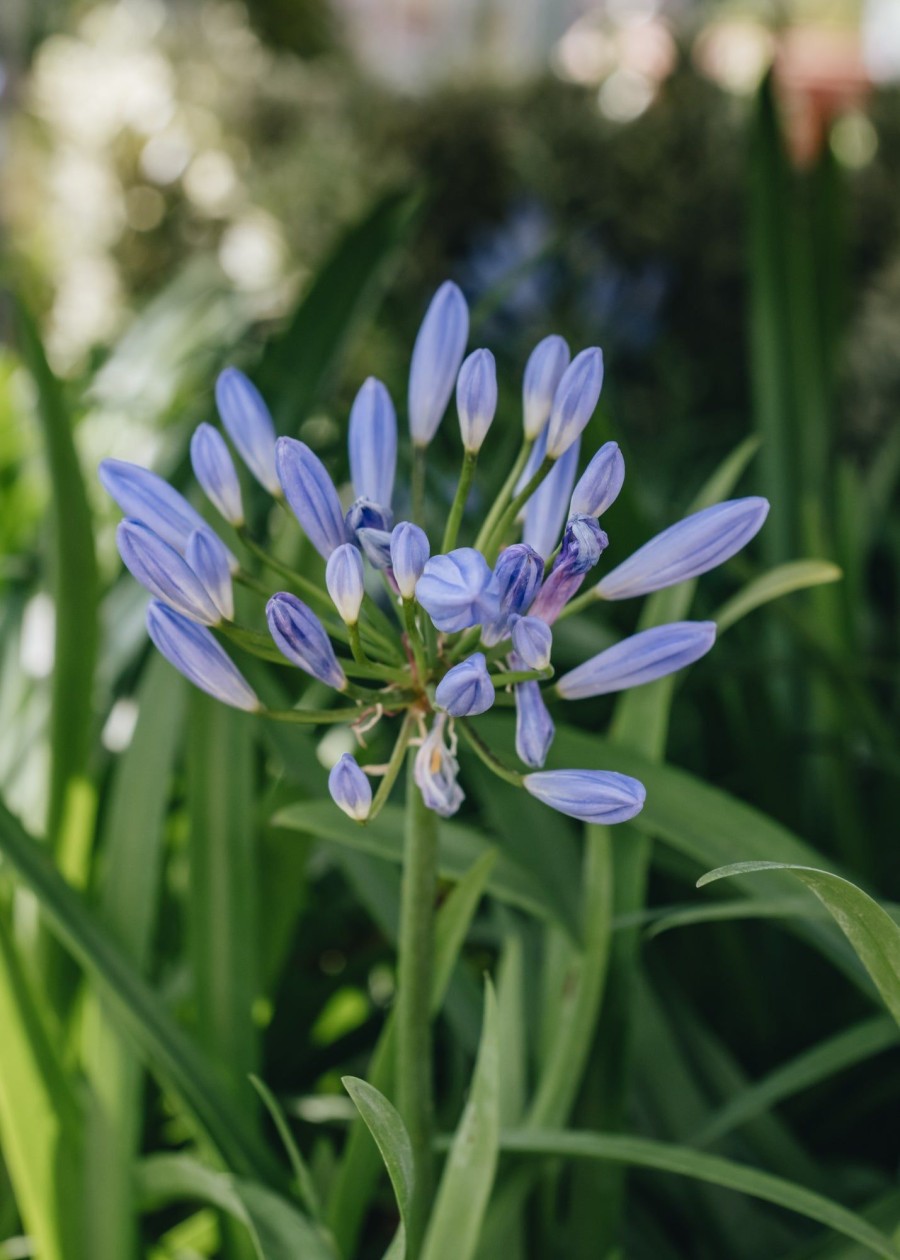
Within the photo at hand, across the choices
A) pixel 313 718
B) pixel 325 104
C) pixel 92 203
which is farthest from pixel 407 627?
pixel 92 203

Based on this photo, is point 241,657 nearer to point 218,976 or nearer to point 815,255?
point 218,976

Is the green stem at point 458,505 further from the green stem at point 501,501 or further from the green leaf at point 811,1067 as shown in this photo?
the green leaf at point 811,1067

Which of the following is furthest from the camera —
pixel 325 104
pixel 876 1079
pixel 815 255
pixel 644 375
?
pixel 325 104

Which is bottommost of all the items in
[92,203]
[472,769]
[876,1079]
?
[876,1079]

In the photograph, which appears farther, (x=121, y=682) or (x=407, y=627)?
(x=121, y=682)

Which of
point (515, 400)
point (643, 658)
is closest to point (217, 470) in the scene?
point (643, 658)

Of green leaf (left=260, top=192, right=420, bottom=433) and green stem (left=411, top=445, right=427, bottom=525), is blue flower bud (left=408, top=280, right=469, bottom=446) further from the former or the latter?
green leaf (left=260, top=192, right=420, bottom=433)
